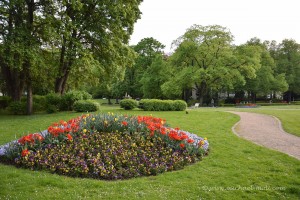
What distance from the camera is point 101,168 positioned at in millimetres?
5301

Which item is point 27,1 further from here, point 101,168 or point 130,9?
point 101,168

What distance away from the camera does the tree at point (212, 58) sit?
3338cm

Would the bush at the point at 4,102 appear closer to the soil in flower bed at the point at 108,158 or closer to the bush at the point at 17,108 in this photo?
the bush at the point at 17,108

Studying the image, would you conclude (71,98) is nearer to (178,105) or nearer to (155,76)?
(178,105)

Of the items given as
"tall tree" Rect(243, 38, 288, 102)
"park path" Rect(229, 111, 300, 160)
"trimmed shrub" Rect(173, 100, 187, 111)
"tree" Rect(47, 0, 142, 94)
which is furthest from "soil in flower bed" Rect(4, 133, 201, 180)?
"tall tree" Rect(243, 38, 288, 102)

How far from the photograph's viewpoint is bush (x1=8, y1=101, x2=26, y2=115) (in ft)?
59.3

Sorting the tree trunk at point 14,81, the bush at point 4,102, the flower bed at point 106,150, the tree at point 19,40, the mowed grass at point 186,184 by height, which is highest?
the tree at point 19,40

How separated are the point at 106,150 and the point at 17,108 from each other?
15044mm

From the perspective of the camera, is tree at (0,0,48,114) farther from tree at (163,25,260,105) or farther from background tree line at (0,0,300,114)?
tree at (163,25,260,105)

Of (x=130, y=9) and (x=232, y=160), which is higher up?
(x=130, y=9)

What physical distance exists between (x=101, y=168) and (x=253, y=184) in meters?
3.30

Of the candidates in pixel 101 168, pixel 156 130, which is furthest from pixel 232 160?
pixel 101 168

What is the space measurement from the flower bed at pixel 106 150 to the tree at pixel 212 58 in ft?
86.1

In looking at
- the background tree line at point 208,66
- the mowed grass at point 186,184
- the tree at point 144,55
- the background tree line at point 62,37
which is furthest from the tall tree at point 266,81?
the mowed grass at point 186,184
